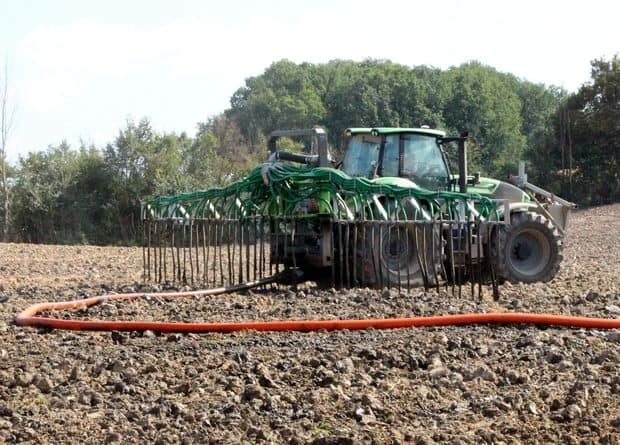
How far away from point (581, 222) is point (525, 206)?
14.6 meters

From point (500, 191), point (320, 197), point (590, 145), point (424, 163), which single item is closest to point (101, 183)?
point (590, 145)

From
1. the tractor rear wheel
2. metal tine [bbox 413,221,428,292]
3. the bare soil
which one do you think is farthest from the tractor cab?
the bare soil

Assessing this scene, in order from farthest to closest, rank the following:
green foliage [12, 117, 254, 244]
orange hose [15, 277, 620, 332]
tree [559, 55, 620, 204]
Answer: tree [559, 55, 620, 204], green foliage [12, 117, 254, 244], orange hose [15, 277, 620, 332]

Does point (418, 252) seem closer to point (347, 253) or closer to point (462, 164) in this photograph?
point (347, 253)

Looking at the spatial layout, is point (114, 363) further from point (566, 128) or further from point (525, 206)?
point (566, 128)

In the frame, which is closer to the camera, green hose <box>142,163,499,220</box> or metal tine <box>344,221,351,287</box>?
green hose <box>142,163,499,220</box>

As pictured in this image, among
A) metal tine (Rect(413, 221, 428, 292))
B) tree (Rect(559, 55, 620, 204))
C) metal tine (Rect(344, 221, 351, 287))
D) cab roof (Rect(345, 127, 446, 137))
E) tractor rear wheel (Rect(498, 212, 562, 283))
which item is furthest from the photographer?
tree (Rect(559, 55, 620, 204))

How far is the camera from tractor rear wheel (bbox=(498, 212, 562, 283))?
11.6 meters

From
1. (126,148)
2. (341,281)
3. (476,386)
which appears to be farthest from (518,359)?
(126,148)

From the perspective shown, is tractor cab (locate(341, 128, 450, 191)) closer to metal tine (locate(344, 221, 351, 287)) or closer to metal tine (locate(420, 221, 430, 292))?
metal tine (locate(344, 221, 351, 287))

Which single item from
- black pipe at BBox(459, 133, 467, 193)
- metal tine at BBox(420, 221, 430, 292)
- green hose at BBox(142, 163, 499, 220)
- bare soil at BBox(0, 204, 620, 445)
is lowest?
bare soil at BBox(0, 204, 620, 445)

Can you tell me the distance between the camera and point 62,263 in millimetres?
16828

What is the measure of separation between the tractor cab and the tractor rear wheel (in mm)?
981

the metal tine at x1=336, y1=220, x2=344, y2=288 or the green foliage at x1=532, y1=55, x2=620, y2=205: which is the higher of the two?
the green foliage at x1=532, y1=55, x2=620, y2=205
